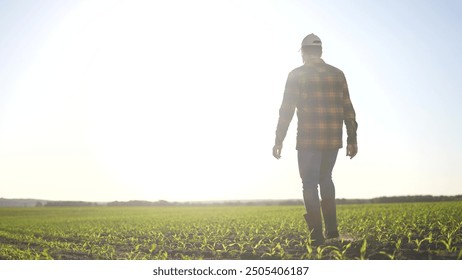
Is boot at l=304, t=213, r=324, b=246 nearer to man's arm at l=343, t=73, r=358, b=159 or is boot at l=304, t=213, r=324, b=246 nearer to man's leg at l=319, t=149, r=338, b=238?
man's leg at l=319, t=149, r=338, b=238

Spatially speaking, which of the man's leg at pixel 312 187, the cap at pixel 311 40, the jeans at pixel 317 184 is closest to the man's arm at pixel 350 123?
the jeans at pixel 317 184

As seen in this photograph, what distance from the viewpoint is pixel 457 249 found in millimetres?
5098

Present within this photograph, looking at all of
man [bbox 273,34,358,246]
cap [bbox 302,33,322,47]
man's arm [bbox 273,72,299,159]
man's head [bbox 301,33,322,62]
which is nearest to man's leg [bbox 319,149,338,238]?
man [bbox 273,34,358,246]

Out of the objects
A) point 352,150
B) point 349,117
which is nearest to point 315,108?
point 349,117

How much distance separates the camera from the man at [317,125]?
545cm

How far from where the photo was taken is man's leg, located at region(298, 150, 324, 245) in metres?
5.39

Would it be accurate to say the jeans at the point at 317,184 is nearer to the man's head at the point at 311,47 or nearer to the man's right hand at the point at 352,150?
the man's right hand at the point at 352,150

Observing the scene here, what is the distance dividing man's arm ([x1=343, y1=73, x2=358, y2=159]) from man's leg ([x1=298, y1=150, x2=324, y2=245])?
47cm

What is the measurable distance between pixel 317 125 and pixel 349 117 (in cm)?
48

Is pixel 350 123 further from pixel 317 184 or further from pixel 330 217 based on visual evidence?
pixel 330 217

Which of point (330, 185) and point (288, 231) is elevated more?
point (330, 185)
